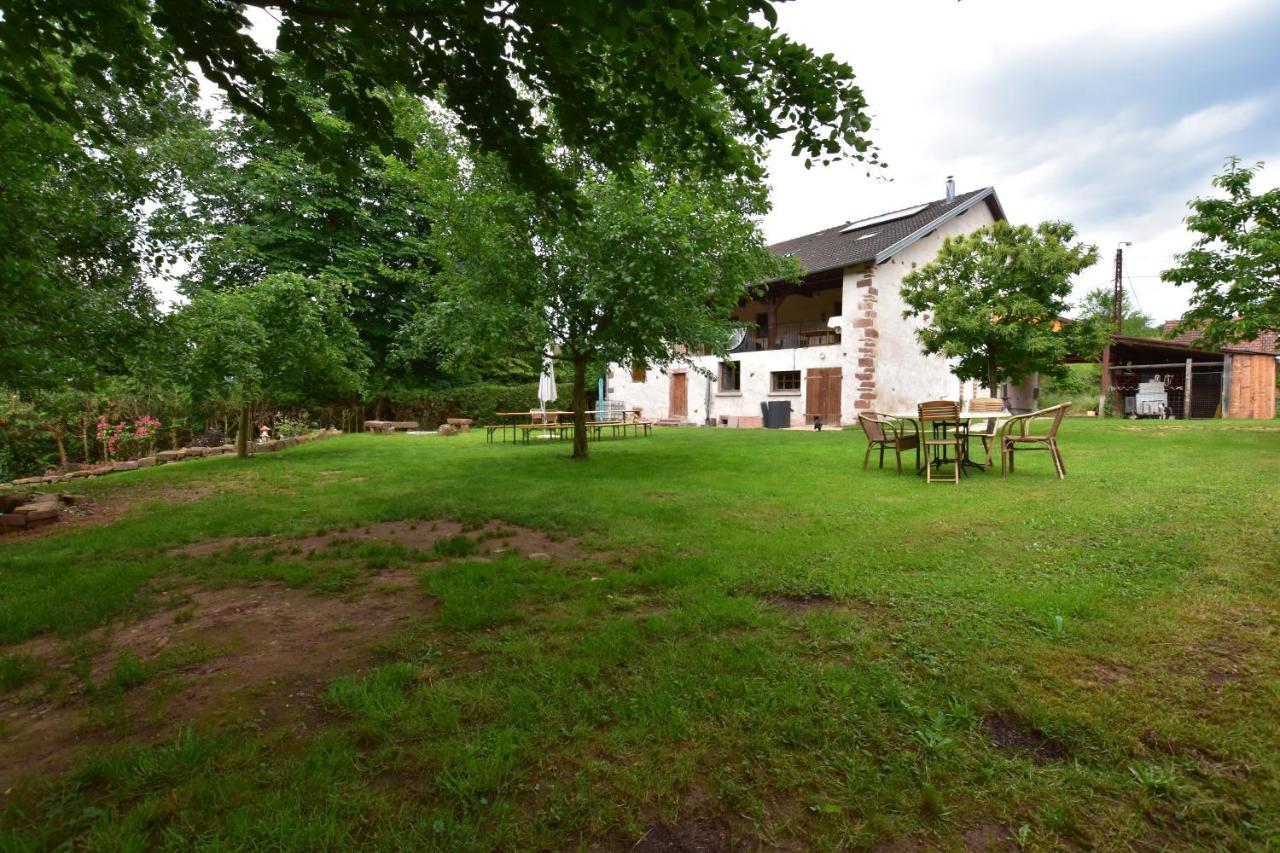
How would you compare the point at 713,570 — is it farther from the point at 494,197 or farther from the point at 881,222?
the point at 881,222

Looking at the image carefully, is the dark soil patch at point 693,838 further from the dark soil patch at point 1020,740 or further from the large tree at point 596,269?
the large tree at point 596,269

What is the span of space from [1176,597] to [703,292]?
673 cm

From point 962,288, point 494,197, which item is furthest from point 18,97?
point 962,288

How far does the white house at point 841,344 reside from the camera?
57.2 feet

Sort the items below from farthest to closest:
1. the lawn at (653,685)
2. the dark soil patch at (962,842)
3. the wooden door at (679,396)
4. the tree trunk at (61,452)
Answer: the wooden door at (679,396) < the tree trunk at (61,452) < the lawn at (653,685) < the dark soil patch at (962,842)

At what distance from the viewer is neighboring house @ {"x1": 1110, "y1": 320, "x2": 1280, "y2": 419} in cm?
1870

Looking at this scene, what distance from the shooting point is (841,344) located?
17.8m

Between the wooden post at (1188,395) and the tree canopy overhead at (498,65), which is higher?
the tree canopy overhead at (498,65)

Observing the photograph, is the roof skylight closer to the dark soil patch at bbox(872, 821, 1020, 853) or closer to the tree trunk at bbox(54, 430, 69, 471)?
the dark soil patch at bbox(872, 821, 1020, 853)

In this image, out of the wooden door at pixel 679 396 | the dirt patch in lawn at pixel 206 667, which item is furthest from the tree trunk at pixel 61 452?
Result: the wooden door at pixel 679 396

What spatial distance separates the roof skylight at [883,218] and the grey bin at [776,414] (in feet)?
28.8

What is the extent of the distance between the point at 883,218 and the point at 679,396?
425 inches

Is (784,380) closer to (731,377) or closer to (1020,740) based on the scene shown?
(731,377)

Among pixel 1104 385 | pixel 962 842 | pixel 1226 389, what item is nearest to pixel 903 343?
pixel 1104 385
